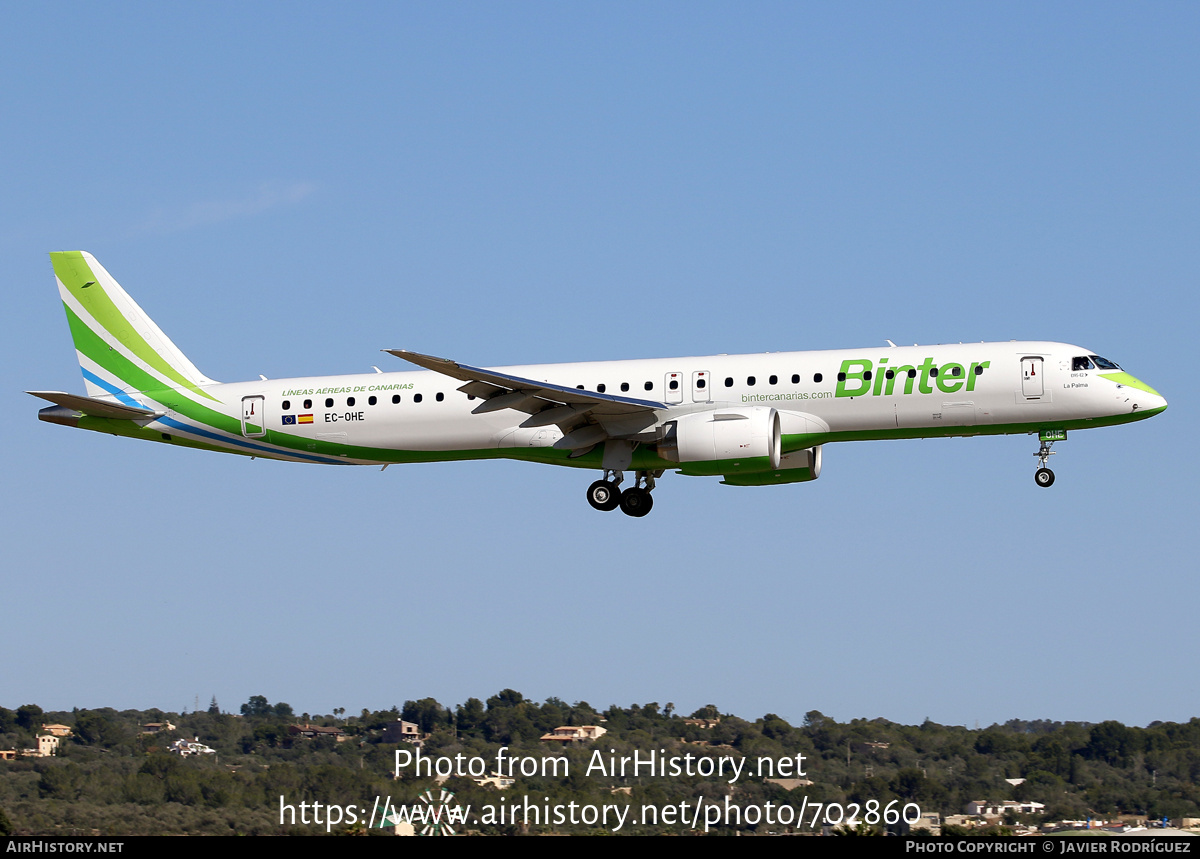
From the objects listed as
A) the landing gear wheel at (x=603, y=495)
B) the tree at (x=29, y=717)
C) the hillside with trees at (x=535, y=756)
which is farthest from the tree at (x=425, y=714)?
the landing gear wheel at (x=603, y=495)

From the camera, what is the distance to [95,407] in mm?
46469

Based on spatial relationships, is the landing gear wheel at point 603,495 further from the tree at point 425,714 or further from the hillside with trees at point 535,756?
the tree at point 425,714

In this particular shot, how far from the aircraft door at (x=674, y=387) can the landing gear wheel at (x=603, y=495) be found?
3.71 meters

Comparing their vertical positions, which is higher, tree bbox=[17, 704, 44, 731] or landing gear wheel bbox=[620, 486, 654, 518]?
landing gear wheel bbox=[620, 486, 654, 518]

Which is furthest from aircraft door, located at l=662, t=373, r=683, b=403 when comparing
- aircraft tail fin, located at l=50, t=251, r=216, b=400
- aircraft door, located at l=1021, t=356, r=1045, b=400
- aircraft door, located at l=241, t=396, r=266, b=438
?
aircraft tail fin, located at l=50, t=251, r=216, b=400

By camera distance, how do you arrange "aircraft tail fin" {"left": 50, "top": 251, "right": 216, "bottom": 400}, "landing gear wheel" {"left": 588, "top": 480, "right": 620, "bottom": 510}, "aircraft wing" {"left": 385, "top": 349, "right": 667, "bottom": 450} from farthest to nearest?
"aircraft tail fin" {"left": 50, "top": 251, "right": 216, "bottom": 400} → "landing gear wheel" {"left": 588, "top": 480, "right": 620, "bottom": 510} → "aircraft wing" {"left": 385, "top": 349, "right": 667, "bottom": 450}

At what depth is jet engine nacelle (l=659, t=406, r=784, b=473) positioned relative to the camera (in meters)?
41.1

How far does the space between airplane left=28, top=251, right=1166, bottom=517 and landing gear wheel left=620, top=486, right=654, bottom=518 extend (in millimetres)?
67

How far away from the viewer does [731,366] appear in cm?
4306

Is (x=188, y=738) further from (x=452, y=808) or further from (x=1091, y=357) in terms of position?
(x=1091, y=357)

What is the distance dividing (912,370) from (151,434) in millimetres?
23540

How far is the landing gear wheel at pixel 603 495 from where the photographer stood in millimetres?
45312

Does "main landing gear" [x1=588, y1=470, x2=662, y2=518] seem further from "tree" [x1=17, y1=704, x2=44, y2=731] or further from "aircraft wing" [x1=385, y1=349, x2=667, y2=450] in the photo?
"tree" [x1=17, y1=704, x2=44, y2=731]

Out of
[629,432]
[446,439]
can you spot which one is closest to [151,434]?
[446,439]
